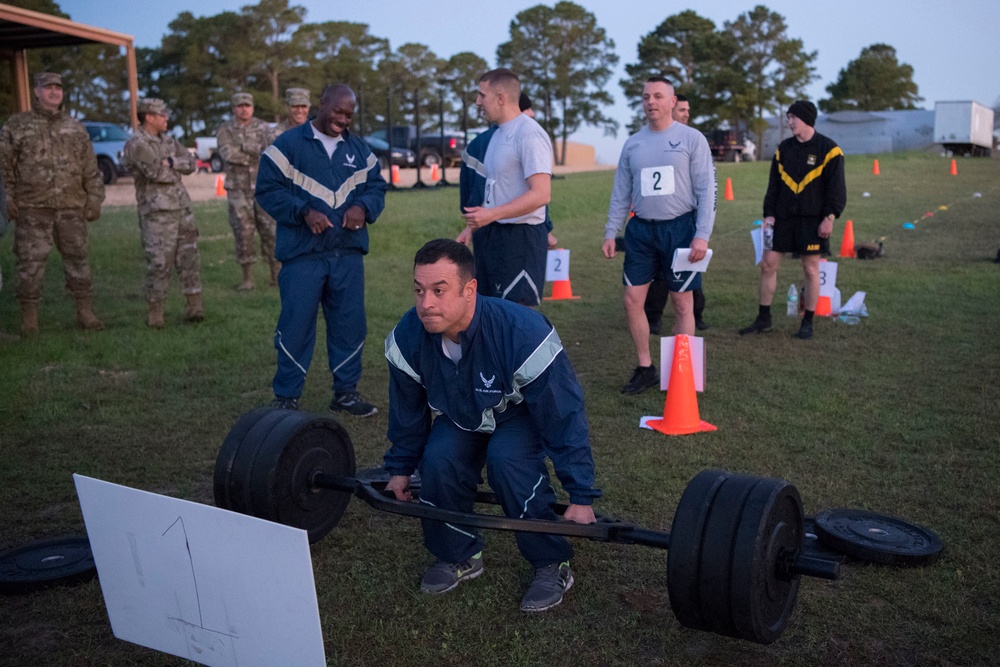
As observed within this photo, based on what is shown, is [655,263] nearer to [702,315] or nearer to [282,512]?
[702,315]

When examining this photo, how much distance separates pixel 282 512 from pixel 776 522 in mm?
2120

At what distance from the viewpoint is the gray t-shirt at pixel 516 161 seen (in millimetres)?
5688

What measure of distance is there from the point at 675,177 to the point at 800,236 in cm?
253

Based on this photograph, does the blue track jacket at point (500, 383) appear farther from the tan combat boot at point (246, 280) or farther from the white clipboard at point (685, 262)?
the tan combat boot at point (246, 280)

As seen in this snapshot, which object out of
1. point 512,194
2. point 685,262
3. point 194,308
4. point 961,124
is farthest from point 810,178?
point 961,124

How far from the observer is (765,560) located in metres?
3.21

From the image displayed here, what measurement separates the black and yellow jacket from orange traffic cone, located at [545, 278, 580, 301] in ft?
10.6

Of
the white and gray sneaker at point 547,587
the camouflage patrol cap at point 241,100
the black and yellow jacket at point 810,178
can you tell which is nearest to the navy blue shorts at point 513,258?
the white and gray sneaker at point 547,587

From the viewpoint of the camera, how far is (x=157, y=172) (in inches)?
364

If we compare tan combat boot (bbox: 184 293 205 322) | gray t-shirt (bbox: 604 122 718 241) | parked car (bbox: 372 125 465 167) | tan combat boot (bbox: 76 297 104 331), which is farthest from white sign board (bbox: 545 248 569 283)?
parked car (bbox: 372 125 465 167)

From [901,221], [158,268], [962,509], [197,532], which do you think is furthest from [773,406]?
[901,221]

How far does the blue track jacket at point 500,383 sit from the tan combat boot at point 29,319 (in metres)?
6.67

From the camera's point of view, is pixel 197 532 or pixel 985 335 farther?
pixel 985 335

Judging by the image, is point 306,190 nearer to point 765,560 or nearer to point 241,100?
point 765,560
